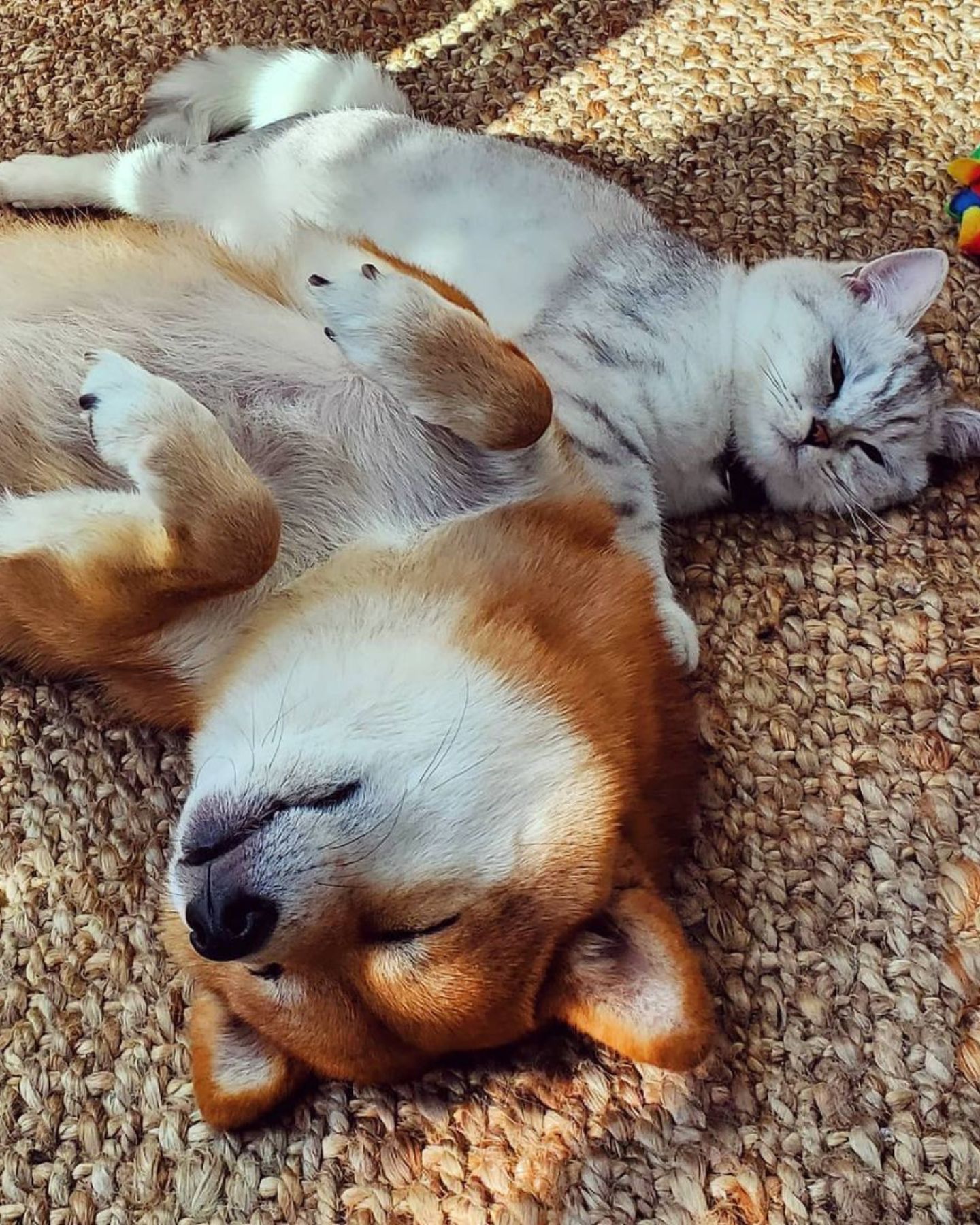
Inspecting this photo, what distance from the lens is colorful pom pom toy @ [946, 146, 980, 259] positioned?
2174 millimetres

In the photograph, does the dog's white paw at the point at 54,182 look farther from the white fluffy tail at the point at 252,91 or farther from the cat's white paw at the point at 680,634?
the cat's white paw at the point at 680,634

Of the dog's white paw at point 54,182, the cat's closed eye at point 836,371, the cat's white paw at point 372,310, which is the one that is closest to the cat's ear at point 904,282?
the cat's closed eye at point 836,371

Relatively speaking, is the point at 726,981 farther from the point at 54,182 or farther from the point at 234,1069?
the point at 54,182

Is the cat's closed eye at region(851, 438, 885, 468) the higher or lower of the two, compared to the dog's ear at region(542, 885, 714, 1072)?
Result: higher

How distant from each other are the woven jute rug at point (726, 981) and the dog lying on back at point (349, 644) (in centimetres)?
11

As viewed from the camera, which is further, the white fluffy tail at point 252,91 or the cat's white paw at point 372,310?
the white fluffy tail at point 252,91

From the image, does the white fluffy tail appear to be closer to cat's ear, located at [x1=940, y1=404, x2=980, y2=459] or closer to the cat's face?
the cat's face

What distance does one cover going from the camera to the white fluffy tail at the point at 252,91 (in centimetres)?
224

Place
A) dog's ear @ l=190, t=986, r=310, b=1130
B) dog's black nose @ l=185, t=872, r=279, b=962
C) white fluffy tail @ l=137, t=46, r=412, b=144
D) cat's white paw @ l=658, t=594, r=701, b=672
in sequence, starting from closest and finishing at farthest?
dog's black nose @ l=185, t=872, r=279, b=962, dog's ear @ l=190, t=986, r=310, b=1130, cat's white paw @ l=658, t=594, r=701, b=672, white fluffy tail @ l=137, t=46, r=412, b=144

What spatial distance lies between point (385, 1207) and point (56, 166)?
1854 millimetres

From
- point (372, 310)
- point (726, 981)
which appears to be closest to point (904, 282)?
point (372, 310)

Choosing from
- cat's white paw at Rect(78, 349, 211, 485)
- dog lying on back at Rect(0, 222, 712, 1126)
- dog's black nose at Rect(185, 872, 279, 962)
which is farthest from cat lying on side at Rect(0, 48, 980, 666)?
dog's black nose at Rect(185, 872, 279, 962)

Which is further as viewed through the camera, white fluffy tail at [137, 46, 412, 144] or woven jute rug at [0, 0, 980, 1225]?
white fluffy tail at [137, 46, 412, 144]

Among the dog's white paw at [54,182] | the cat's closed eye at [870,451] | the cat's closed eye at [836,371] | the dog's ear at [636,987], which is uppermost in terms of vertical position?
the dog's white paw at [54,182]
